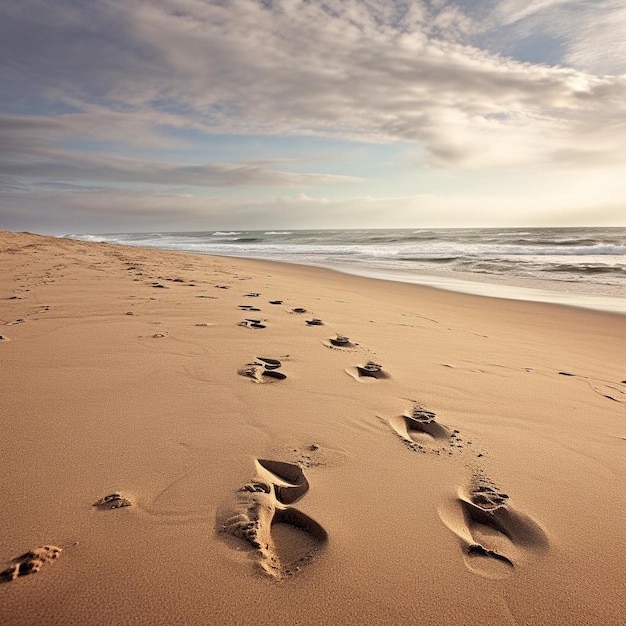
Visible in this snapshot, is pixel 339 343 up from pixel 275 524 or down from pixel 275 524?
up

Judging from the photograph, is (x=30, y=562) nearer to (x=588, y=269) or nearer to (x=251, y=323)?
(x=251, y=323)

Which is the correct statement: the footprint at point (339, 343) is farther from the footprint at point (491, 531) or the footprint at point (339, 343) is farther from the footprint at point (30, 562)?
the footprint at point (30, 562)

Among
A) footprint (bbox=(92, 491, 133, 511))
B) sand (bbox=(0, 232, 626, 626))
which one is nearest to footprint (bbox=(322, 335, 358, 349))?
sand (bbox=(0, 232, 626, 626))

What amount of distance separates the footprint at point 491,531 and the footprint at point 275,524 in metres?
0.52

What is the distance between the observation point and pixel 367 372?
3029mm

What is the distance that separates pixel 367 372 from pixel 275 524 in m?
1.68

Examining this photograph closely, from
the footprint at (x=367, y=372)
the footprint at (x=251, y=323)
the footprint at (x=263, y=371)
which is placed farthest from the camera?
the footprint at (x=251, y=323)

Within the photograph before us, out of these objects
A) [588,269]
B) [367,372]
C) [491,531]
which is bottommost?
[491,531]

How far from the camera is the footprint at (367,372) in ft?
9.58

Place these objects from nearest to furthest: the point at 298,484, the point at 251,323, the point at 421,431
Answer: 1. the point at 298,484
2. the point at 421,431
3. the point at 251,323

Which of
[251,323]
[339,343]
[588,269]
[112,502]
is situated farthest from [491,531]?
[588,269]

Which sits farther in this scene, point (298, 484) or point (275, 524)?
point (298, 484)

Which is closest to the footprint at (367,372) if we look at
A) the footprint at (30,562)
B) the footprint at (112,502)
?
the footprint at (112,502)

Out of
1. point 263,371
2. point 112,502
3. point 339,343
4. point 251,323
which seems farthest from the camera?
point 251,323
